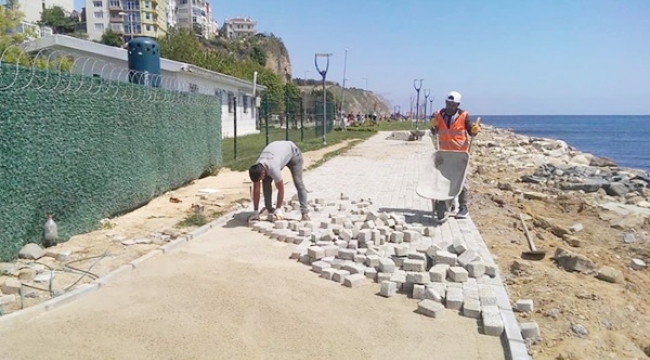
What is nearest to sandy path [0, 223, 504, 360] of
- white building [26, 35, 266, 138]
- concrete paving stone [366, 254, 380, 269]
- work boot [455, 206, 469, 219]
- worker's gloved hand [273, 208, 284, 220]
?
concrete paving stone [366, 254, 380, 269]

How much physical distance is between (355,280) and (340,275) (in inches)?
8.0

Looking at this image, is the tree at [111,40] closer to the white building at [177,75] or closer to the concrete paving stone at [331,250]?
the white building at [177,75]

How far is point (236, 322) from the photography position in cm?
433

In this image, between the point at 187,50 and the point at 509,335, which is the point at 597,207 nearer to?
the point at 509,335

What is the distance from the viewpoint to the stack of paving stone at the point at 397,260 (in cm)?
473

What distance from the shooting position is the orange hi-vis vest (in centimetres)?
809

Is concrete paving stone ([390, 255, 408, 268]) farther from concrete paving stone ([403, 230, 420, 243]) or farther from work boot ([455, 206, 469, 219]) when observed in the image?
work boot ([455, 206, 469, 219])

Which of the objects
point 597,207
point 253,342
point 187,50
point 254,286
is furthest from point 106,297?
point 187,50

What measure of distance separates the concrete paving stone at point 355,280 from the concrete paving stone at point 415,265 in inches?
18.8

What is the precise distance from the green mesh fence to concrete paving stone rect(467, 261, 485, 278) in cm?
507

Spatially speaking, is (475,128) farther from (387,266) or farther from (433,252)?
(387,266)

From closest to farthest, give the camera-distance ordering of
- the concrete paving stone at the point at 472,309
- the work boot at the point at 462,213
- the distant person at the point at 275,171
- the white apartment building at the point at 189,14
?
the concrete paving stone at the point at 472,309 → the distant person at the point at 275,171 → the work boot at the point at 462,213 → the white apartment building at the point at 189,14

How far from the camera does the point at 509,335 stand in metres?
4.11

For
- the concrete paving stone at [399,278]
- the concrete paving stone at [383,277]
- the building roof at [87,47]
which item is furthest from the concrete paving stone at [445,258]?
the building roof at [87,47]
